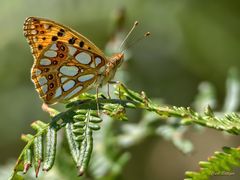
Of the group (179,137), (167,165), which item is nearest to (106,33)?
(167,165)

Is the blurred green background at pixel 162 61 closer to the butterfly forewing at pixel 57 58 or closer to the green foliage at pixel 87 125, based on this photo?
the butterfly forewing at pixel 57 58

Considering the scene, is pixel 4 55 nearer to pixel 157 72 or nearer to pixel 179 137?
pixel 157 72

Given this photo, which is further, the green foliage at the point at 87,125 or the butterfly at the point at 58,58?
the butterfly at the point at 58,58

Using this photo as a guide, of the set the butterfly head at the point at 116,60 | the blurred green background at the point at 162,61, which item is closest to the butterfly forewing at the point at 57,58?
the butterfly head at the point at 116,60

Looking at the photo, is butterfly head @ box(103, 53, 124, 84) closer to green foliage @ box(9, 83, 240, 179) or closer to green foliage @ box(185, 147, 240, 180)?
green foliage @ box(9, 83, 240, 179)

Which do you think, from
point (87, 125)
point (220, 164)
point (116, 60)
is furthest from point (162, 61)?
point (220, 164)

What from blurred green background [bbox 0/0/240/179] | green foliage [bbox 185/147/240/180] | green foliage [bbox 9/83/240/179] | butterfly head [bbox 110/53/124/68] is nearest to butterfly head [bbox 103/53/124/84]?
butterfly head [bbox 110/53/124/68]

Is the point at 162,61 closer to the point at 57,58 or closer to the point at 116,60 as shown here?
the point at 116,60
